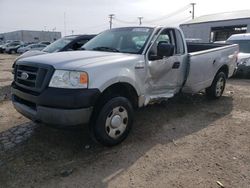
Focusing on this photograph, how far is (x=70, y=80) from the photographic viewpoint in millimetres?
3676

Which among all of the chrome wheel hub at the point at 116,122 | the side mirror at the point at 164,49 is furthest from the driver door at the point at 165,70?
the chrome wheel hub at the point at 116,122

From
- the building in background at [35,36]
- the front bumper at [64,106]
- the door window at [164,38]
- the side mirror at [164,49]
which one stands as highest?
the building in background at [35,36]

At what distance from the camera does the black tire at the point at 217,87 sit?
690cm

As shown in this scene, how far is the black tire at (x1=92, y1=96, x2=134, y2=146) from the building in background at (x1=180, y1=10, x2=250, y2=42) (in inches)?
1284

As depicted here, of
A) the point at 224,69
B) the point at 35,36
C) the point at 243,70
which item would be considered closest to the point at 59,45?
the point at 224,69

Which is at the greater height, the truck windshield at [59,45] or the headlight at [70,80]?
the truck windshield at [59,45]

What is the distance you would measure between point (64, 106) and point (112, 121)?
32.9 inches

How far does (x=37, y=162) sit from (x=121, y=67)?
180cm

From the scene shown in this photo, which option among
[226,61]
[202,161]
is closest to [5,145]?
[202,161]

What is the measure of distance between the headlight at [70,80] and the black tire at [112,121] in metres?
0.51

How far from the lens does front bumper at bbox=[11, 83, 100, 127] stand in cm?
360

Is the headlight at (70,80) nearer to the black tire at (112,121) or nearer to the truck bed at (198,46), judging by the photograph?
the black tire at (112,121)

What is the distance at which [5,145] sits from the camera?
4.30 meters

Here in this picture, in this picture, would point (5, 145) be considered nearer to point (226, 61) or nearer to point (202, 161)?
point (202, 161)
